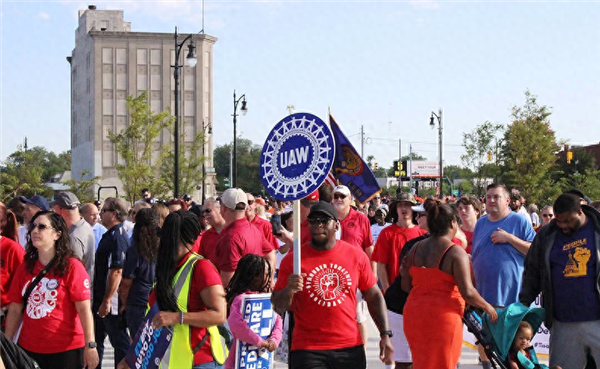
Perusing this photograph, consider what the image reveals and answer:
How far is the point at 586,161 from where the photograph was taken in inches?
2704

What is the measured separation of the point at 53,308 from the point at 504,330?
10.8ft

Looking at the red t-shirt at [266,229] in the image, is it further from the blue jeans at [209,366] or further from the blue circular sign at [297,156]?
the blue jeans at [209,366]

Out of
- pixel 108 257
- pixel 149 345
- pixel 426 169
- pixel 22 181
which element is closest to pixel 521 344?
pixel 149 345

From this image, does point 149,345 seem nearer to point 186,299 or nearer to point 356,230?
point 186,299

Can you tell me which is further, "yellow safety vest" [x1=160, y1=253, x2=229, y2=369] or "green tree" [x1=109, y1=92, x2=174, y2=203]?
"green tree" [x1=109, y1=92, x2=174, y2=203]

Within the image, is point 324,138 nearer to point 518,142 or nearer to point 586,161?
point 518,142

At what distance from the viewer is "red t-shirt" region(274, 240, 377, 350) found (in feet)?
18.6

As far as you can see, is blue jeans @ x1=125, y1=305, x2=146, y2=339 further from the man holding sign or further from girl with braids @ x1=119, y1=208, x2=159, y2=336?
the man holding sign

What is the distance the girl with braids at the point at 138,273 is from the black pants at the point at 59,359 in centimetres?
173

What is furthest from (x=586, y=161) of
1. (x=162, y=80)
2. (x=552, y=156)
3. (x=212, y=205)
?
(x=212, y=205)

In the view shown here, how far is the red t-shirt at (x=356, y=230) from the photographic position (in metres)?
9.37

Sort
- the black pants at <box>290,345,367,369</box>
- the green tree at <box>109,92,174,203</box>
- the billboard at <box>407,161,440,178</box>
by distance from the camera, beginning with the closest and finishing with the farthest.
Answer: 1. the black pants at <box>290,345,367,369</box>
2. the green tree at <box>109,92,174,203</box>
3. the billboard at <box>407,161,440,178</box>

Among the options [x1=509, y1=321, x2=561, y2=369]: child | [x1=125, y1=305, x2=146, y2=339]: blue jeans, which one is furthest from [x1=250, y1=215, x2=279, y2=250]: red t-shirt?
[x1=509, y1=321, x2=561, y2=369]: child

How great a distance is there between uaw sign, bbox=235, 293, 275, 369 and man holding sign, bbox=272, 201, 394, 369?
2.44 feet
